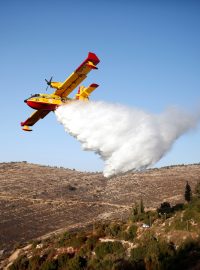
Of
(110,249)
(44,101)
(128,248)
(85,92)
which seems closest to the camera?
(128,248)

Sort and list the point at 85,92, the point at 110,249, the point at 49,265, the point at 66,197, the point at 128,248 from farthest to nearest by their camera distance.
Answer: the point at 66,197, the point at 85,92, the point at 110,249, the point at 128,248, the point at 49,265

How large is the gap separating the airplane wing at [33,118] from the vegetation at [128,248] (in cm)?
1332

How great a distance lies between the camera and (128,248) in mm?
33000

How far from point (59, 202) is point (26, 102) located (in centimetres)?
3779

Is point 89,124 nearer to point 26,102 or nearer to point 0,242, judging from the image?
point 26,102

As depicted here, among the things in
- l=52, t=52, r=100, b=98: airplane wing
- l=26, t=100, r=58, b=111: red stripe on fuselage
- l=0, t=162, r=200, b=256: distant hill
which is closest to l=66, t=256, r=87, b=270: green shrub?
l=0, t=162, r=200, b=256: distant hill

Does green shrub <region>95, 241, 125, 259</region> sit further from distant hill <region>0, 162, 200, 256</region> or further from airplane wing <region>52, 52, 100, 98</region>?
airplane wing <region>52, 52, 100, 98</region>

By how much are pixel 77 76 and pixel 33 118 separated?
8.70m

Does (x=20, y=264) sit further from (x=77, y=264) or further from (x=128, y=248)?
(x=128, y=248)

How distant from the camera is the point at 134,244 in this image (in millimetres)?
33375

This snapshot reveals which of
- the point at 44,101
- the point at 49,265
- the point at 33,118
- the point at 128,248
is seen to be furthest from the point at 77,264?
the point at 33,118

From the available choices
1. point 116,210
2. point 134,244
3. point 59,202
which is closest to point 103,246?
point 134,244

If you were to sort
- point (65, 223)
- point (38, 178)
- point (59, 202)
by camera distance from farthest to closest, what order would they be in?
1. point (38, 178)
2. point (59, 202)
3. point (65, 223)

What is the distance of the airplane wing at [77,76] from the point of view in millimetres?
32594
